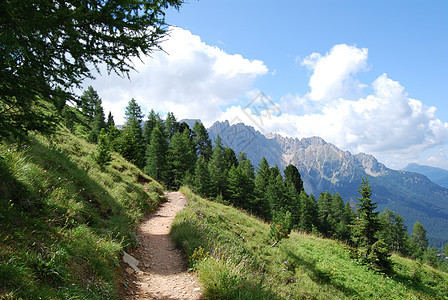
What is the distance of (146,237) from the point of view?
8.60m

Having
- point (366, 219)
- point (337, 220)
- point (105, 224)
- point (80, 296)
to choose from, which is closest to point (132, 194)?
point (105, 224)

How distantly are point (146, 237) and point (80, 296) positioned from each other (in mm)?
5613

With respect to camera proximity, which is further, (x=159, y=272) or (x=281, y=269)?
(x=281, y=269)

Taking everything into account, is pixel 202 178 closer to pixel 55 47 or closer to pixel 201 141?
pixel 201 141

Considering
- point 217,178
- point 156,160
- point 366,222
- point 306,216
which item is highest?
point 366,222

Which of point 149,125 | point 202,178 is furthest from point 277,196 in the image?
point 149,125

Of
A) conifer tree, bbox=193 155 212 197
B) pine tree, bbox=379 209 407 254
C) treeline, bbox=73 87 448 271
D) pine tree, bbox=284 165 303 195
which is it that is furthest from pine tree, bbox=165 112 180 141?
pine tree, bbox=379 209 407 254

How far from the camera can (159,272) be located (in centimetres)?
608

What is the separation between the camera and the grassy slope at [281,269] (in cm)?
488

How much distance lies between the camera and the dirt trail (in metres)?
4.77

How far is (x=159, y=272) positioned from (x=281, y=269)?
262 inches

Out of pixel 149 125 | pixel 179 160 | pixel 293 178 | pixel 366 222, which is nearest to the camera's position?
pixel 366 222

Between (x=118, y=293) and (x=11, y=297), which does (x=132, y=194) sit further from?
(x=11, y=297)

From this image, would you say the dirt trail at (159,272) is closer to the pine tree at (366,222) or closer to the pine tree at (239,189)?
the pine tree at (366,222)
